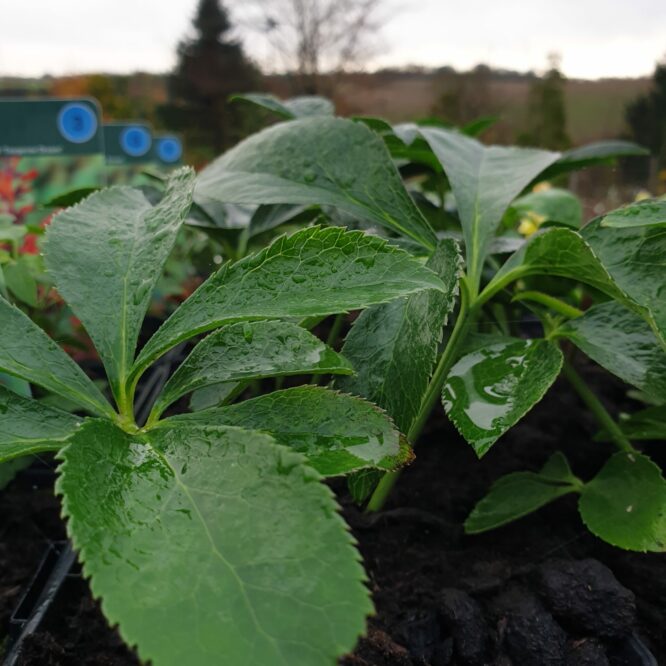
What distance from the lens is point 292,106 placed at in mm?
1093

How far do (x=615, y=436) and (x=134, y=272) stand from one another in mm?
558

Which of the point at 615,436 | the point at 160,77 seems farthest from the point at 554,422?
the point at 160,77

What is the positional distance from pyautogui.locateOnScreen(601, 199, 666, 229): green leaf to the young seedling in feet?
0.56

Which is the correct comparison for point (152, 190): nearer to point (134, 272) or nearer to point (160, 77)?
point (134, 272)

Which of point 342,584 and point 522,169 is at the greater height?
point 522,169

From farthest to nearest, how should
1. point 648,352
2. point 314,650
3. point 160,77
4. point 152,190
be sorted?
point 160,77 < point 152,190 < point 648,352 < point 314,650

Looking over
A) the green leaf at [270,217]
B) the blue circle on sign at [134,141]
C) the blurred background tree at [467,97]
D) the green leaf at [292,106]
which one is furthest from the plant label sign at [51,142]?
the blurred background tree at [467,97]

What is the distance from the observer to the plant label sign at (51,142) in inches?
65.1

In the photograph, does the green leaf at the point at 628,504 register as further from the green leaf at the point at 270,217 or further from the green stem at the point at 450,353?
the green leaf at the point at 270,217

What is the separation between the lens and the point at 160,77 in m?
14.5

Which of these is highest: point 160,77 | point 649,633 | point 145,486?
point 160,77

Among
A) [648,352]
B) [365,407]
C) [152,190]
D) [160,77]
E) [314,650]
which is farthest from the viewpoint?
[160,77]

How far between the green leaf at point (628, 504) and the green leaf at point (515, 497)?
4cm

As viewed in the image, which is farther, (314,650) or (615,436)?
(615,436)
